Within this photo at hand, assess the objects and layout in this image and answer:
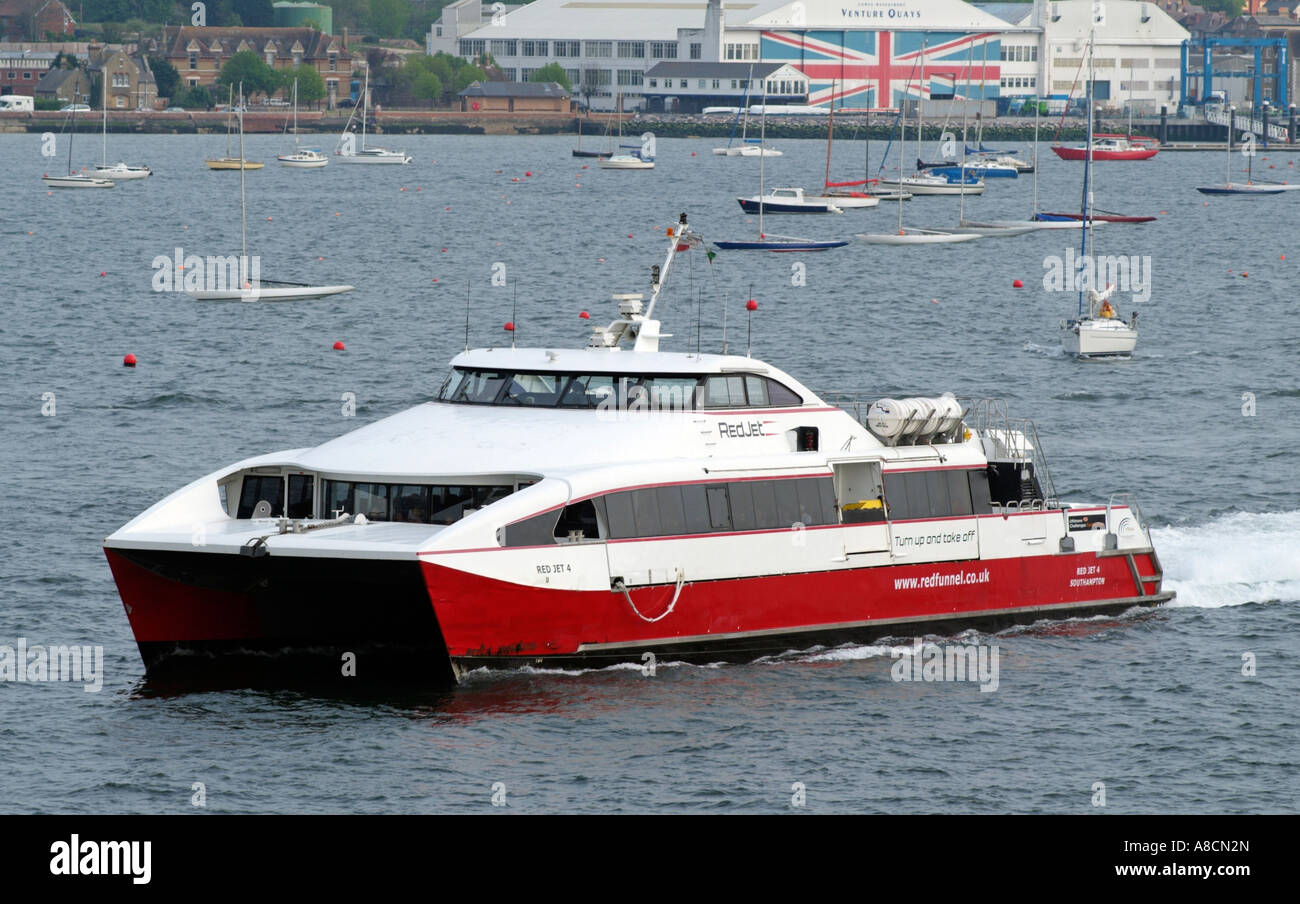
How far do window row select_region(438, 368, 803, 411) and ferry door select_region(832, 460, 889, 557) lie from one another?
167 cm

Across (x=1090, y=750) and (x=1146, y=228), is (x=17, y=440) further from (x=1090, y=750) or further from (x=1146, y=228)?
(x=1146, y=228)

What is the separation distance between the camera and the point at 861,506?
32.3 metres

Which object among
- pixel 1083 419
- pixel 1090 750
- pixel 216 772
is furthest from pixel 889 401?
pixel 1083 419

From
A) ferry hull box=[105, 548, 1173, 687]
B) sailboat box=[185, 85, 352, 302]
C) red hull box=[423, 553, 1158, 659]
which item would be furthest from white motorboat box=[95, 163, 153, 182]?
ferry hull box=[105, 548, 1173, 687]

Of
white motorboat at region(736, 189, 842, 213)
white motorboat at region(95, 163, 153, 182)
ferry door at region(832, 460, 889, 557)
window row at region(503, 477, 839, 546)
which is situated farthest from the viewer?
white motorboat at region(95, 163, 153, 182)

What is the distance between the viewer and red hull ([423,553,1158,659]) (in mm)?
28438

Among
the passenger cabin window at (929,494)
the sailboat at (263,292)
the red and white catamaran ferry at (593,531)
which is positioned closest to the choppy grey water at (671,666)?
the sailboat at (263,292)

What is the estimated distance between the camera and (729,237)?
123812 millimetres

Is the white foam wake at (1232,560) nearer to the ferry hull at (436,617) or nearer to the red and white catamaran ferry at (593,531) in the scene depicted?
the red and white catamaran ferry at (593,531)

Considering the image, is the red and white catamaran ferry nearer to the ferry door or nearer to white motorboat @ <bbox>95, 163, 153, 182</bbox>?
the ferry door

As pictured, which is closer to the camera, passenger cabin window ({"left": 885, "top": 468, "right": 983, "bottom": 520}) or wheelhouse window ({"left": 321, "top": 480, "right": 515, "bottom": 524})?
wheelhouse window ({"left": 321, "top": 480, "right": 515, "bottom": 524})

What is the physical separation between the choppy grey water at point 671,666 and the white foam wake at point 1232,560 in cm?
10

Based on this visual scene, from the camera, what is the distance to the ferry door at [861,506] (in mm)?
31984

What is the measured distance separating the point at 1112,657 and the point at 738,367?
8.11 meters
